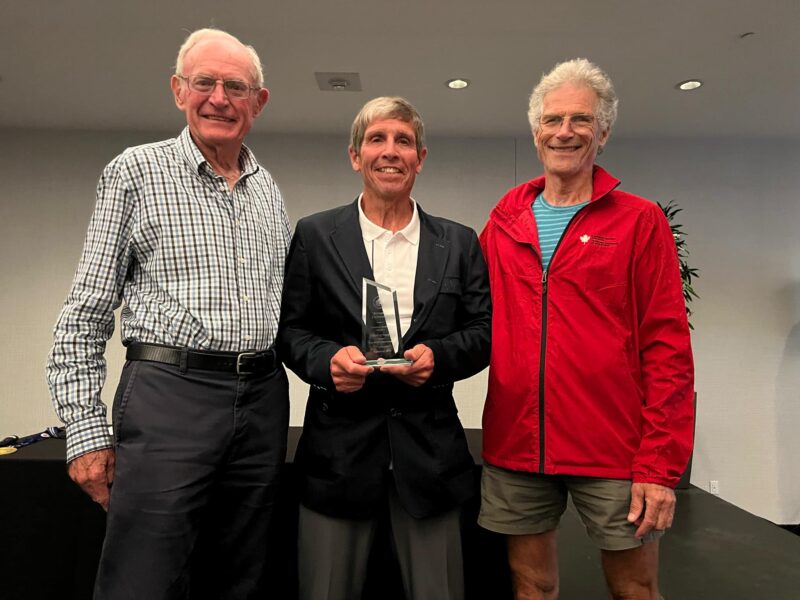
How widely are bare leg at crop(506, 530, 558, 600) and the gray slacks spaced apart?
22 centimetres

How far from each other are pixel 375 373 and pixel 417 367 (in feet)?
0.40

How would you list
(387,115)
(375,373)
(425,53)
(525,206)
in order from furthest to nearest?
(425,53) < (525,206) < (387,115) < (375,373)

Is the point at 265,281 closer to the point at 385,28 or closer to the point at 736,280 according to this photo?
the point at 385,28

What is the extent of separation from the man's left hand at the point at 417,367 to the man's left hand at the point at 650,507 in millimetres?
594

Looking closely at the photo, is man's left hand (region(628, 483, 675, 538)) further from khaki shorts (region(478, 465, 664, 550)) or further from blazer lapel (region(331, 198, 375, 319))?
blazer lapel (region(331, 198, 375, 319))

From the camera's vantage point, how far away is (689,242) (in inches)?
207

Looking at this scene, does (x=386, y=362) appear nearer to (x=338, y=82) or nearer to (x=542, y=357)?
(x=542, y=357)

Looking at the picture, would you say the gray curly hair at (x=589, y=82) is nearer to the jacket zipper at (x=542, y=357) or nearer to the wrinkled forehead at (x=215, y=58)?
the jacket zipper at (x=542, y=357)

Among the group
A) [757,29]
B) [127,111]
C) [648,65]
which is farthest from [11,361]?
[757,29]

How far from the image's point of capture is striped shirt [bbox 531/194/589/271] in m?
1.56

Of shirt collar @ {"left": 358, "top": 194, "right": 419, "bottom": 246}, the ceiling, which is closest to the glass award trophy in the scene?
shirt collar @ {"left": 358, "top": 194, "right": 419, "bottom": 246}

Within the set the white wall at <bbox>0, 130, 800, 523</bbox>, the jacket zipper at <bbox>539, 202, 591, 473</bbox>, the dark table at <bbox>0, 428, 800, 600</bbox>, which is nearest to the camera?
the jacket zipper at <bbox>539, 202, 591, 473</bbox>

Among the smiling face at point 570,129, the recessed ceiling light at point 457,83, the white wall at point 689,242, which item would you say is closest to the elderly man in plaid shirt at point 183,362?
the smiling face at point 570,129

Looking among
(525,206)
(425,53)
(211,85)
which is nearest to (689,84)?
(425,53)
